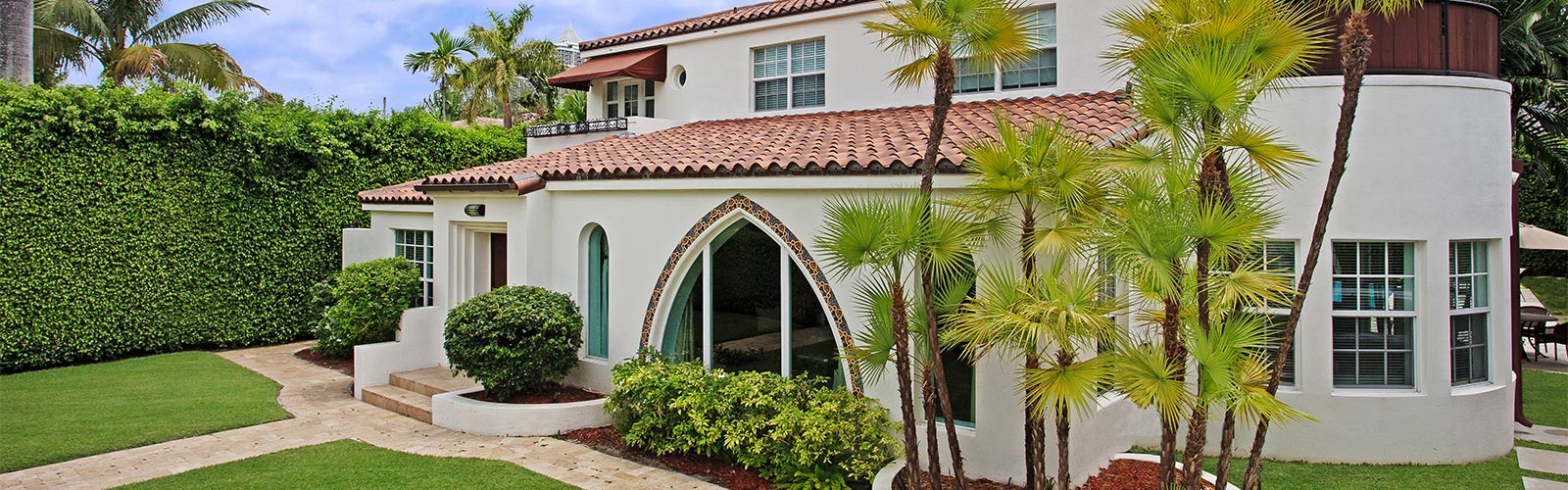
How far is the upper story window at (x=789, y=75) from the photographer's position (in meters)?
16.3

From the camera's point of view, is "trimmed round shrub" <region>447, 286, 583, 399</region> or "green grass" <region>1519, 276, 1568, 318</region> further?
"green grass" <region>1519, 276, 1568, 318</region>

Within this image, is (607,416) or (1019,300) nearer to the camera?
(1019,300)

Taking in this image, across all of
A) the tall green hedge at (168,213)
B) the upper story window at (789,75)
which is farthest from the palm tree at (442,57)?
the upper story window at (789,75)

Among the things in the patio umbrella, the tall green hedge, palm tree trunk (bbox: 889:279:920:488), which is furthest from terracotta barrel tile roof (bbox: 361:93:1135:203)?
the patio umbrella

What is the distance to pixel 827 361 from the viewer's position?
35.3ft

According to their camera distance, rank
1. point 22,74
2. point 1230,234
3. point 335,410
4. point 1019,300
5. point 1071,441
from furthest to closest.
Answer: point 22,74
point 335,410
point 1071,441
point 1019,300
point 1230,234

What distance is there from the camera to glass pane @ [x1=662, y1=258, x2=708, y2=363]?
473 inches

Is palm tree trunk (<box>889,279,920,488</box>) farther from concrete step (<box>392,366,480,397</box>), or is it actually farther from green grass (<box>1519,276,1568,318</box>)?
green grass (<box>1519,276,1568,318</box>)

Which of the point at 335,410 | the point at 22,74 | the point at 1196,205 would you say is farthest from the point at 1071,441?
the point at 22,74

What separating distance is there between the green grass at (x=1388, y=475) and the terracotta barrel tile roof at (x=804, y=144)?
14.6 feet

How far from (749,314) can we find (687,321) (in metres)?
1.00

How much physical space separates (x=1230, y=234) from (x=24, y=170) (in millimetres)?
18087

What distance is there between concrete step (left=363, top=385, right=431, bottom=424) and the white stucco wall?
24.2 feet

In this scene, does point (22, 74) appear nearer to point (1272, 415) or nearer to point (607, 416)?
point (607, 416)
